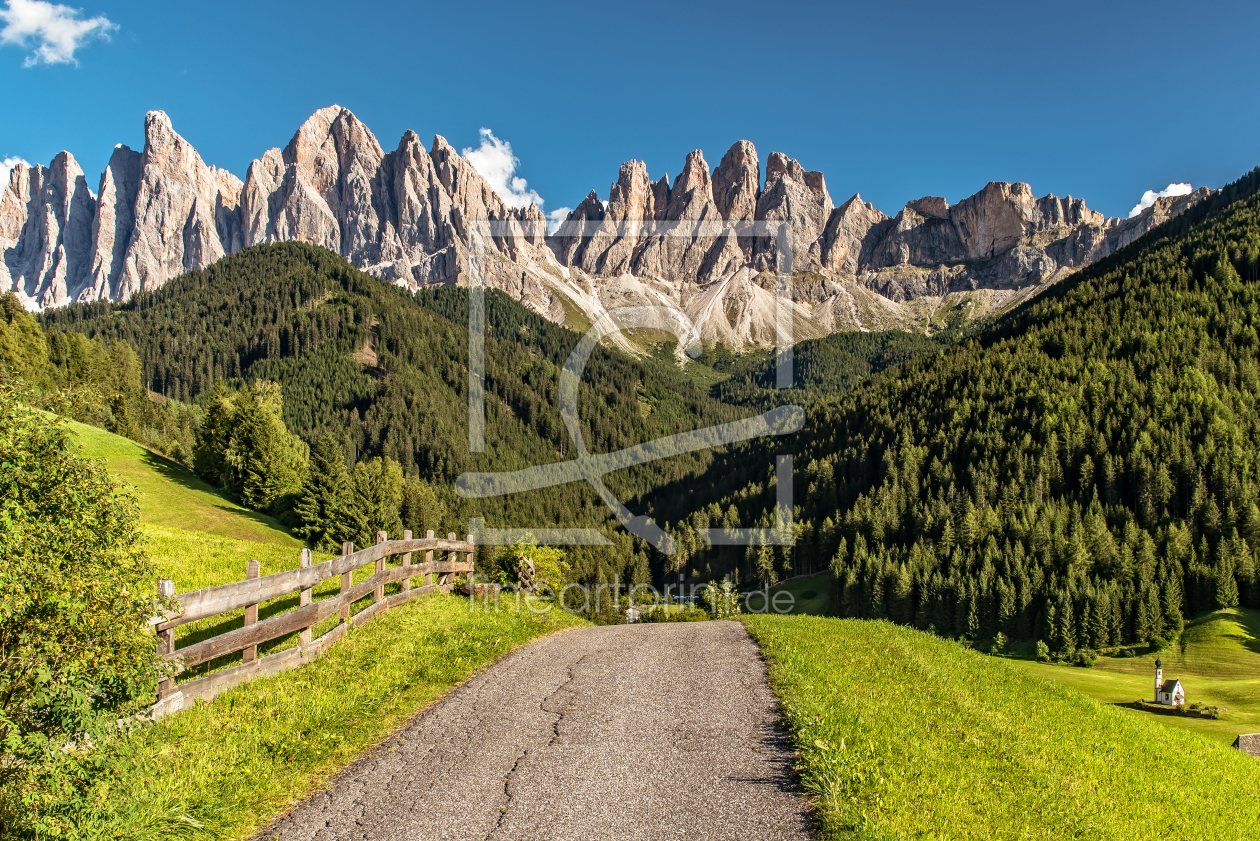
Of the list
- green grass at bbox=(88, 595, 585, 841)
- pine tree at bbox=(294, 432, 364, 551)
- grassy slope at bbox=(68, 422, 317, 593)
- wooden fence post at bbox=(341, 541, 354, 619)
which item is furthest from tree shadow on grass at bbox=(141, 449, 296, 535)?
green grass at bbox=(88, 595, 585, 841)

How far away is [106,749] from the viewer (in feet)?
20.1

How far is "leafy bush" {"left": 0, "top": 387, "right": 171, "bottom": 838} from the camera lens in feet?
18.2

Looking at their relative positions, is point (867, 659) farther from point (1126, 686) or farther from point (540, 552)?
point (1126, 686)

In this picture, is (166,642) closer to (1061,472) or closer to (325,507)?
(325,507)

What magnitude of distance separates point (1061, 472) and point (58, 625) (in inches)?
5745

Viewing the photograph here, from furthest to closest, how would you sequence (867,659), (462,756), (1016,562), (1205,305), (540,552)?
(1205,305), (1016,562), (540,552), (867,659), (462,756)

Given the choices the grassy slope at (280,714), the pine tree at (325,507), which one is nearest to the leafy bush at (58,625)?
the grassy slope at (280,714)

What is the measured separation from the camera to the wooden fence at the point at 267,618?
9117 millimetres

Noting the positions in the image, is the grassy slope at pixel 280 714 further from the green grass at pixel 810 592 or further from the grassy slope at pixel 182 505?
the green grass at pixel 810 592

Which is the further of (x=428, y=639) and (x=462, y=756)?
(x=428, y=639)

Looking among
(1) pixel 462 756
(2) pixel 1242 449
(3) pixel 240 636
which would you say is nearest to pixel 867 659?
(1) pixel 462 756

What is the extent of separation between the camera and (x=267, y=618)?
42.3ft

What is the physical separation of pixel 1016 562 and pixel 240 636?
11082 centimetres

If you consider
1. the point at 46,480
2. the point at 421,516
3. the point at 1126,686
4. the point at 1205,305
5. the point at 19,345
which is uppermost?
the point at 1205,305
